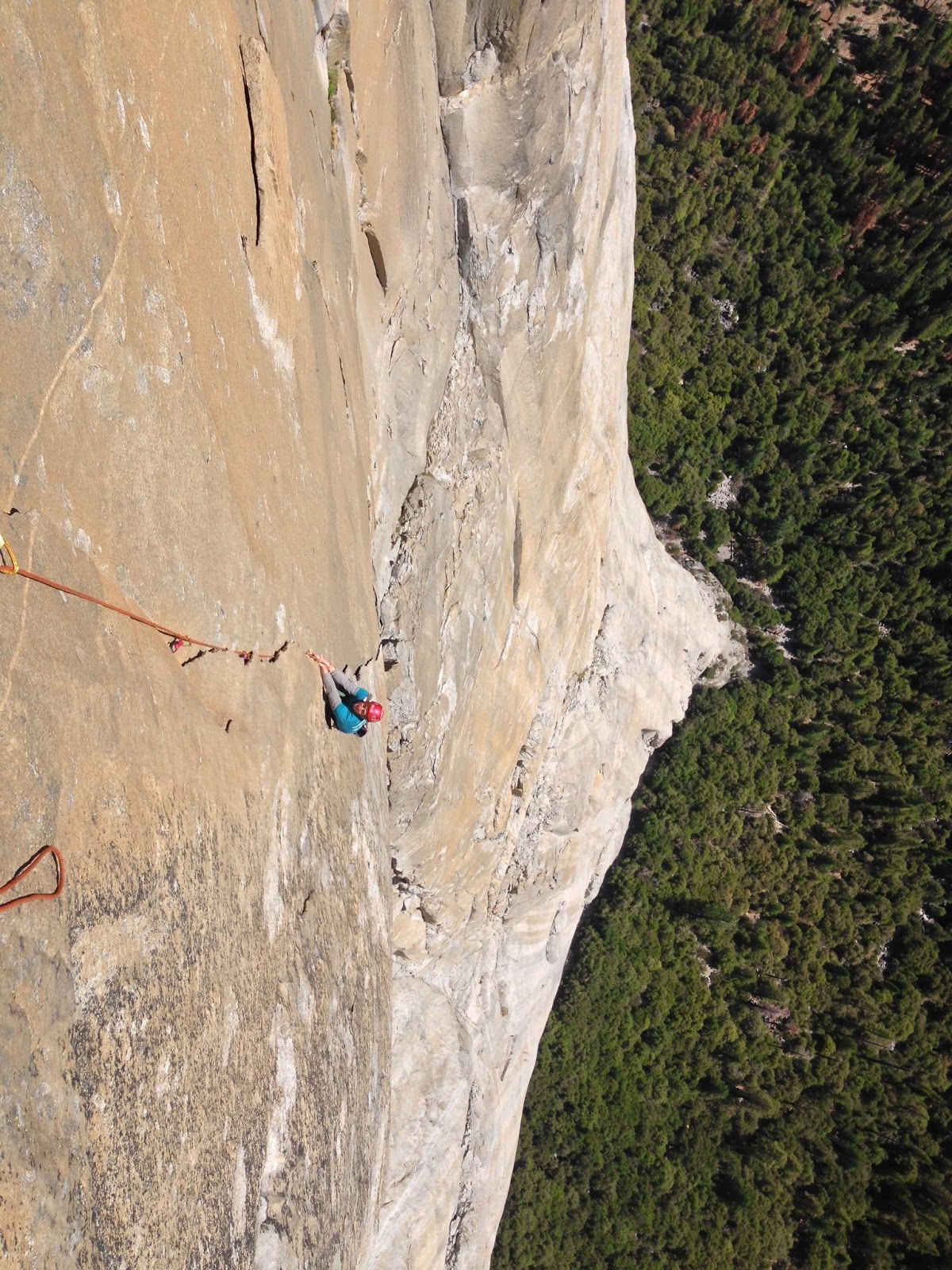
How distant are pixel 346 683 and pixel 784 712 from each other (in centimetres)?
1428

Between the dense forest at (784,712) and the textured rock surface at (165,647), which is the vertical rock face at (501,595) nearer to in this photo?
the textured rock surface at (165,647)

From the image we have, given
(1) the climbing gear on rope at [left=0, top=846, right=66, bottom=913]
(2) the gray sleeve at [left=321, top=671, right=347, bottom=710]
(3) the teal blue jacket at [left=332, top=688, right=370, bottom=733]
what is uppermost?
(2) the gray sleeve at [left=321, top=671, right=347, bottom=710]

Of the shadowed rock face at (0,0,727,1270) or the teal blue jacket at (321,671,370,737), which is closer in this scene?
the shadowed rock face at (0,0,727,1270)

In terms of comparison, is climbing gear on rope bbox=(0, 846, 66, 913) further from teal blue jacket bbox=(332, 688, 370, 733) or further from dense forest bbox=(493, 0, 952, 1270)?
dense forest bbox=(493, 0, 952, 1270)

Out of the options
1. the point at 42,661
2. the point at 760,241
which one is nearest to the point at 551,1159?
the point at 42,661

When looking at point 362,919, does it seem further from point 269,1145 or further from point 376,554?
point 376,554

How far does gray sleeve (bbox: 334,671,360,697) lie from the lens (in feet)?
18.8

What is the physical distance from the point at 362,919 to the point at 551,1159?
42.5 ft

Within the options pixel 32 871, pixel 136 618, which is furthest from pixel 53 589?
pixel 32 871

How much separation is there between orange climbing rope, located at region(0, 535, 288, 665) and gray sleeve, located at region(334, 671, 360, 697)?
760 mm

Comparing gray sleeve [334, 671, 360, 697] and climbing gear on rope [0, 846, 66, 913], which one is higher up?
gray sleeve [334, 671, 360, 697]

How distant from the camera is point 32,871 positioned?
2.78 m

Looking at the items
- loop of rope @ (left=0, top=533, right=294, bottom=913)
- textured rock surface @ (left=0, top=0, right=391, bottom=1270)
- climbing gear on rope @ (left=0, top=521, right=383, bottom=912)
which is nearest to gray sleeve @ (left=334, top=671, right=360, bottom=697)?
textured rock surface @ (left=0, top=0, right=391, bottom=1270)

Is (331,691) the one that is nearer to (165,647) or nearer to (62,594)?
(165,647)
